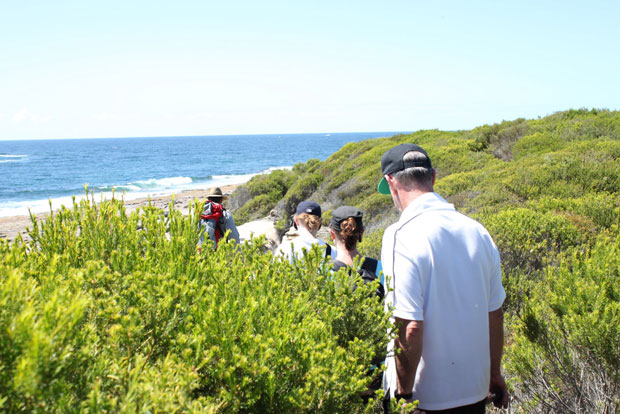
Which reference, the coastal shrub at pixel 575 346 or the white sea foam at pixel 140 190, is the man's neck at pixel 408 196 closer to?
the coastal shrub at pixel 575 346

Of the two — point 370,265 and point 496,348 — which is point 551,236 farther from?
point 496,348

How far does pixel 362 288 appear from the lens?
2023mm

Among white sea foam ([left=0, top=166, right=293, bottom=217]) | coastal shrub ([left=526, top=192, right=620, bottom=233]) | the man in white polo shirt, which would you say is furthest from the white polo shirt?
white sea foam ([left=0, top=166, right=293, bottom=217])

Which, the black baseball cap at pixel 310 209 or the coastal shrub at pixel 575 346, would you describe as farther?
the black baseball cap at pixel 310 209

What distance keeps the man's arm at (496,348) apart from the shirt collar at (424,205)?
62 centimetres

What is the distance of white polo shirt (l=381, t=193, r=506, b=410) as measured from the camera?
2029 millimetres

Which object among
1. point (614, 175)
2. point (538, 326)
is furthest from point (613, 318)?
point (614, 175)

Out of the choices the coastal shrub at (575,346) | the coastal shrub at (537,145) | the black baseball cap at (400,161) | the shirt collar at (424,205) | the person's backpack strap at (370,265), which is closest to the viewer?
the shirt collar at (424,205)

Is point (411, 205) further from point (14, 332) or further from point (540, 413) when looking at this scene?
point (540, 413)

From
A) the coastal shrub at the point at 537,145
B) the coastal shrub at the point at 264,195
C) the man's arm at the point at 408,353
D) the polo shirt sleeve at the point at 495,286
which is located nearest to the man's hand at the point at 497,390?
the polo shirt sleeve at the point at 495,286

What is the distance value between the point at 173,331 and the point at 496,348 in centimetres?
165

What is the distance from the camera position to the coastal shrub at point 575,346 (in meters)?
2.91

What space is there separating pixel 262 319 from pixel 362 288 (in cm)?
53

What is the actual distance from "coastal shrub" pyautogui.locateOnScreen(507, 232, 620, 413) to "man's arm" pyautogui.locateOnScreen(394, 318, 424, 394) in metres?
1.57
